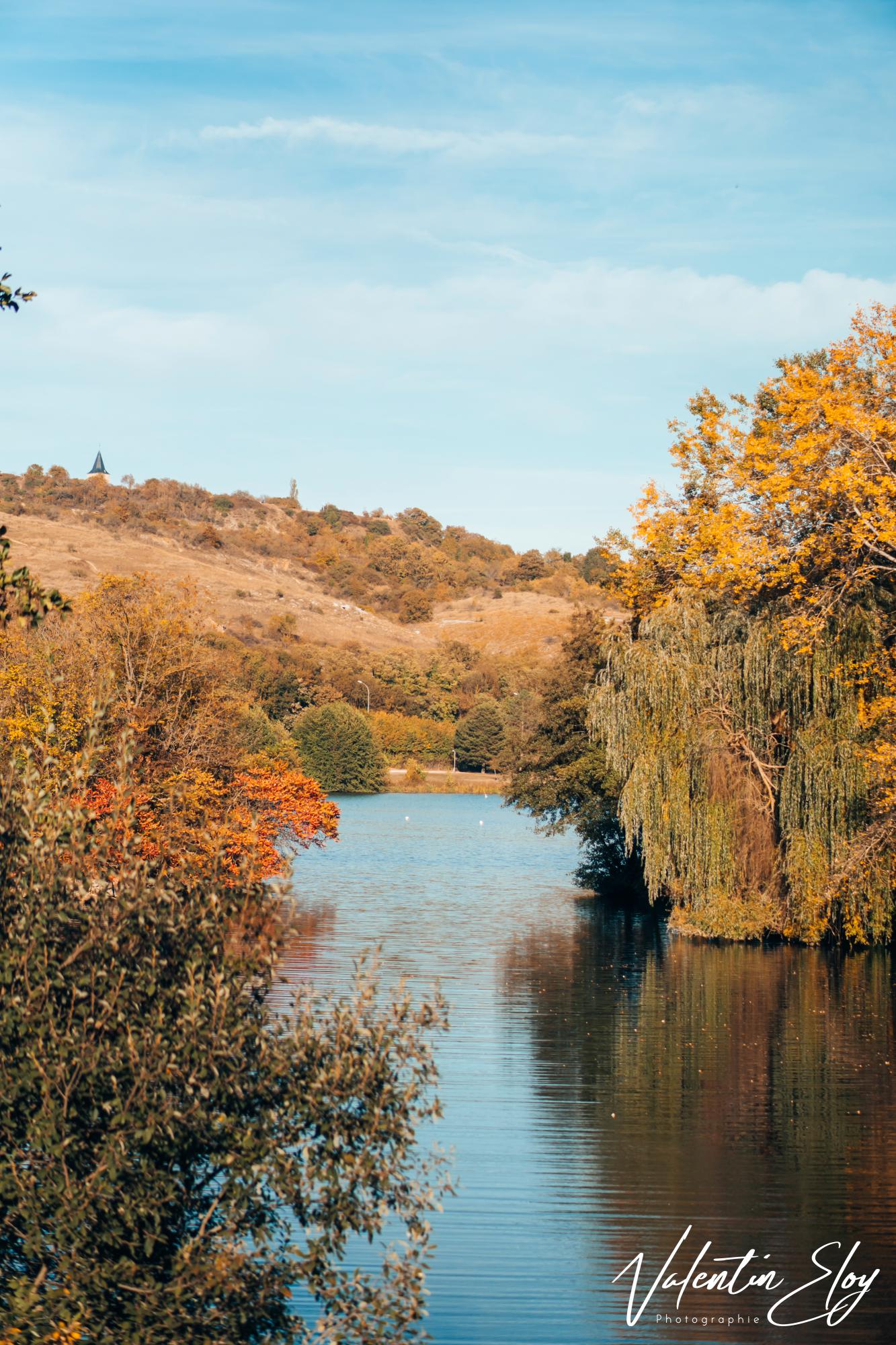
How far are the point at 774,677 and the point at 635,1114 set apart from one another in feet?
39.1

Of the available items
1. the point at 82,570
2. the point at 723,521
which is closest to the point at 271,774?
the point at 723,521

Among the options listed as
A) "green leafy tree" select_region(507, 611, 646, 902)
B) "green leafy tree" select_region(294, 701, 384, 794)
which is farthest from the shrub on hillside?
"green leafy tree" select_region(507, 611, 646, 902)

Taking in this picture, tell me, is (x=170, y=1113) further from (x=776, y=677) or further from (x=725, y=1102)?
(x=776, y=677)

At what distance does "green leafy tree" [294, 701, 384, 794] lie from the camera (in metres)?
76.7

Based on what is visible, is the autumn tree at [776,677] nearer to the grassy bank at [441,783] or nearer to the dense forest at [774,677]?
the dense forest at [774,677]

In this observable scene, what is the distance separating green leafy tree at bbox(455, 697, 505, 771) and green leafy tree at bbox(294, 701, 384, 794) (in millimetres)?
10882

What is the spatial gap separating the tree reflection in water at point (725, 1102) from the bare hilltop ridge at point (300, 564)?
6724 cm

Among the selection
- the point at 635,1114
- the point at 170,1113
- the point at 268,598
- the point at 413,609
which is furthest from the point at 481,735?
the point at 170,1113

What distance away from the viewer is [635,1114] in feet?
40.7

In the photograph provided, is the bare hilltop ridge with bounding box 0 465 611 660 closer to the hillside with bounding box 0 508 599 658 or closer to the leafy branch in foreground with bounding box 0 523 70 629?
the hillside with bounding box 0 508 599 658

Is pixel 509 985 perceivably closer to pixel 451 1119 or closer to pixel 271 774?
pixel 451 1119

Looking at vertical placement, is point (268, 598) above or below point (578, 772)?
above

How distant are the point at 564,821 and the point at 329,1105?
29066 millimetres

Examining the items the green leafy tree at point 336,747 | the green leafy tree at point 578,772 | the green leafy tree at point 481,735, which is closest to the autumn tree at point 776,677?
the green leafy tree at point 578,772
